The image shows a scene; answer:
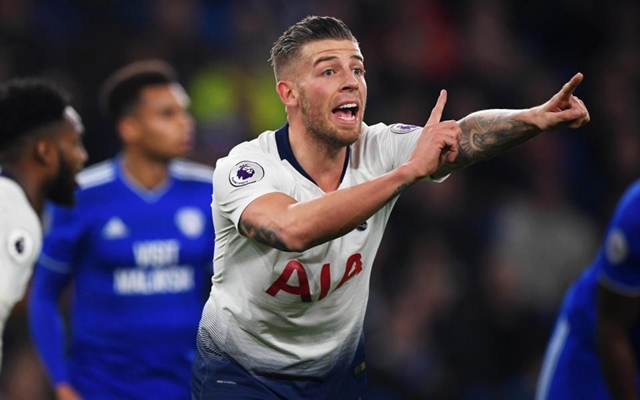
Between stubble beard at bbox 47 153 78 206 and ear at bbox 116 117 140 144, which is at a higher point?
ear at bbox 116 117 140 144

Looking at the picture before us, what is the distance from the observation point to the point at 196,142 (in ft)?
36.2

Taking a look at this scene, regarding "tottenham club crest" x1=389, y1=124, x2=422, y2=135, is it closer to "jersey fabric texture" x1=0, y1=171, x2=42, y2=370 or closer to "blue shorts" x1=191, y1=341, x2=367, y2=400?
"blue shorts" x1=191, y1=341, x2=367, y2=400

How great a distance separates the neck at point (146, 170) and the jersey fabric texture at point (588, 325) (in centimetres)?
255

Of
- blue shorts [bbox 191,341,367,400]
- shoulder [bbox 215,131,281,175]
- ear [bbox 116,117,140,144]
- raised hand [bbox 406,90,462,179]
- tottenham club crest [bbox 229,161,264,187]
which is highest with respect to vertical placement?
raised hand [bbox 406,90,462,179]

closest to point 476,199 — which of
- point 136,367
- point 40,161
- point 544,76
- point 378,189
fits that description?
point 544,76

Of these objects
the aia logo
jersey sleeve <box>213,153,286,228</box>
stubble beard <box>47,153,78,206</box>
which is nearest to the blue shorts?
the aia logo

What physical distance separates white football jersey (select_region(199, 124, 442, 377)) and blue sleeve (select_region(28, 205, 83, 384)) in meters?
2.19

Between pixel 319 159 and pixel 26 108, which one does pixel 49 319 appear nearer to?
pixel 26 108

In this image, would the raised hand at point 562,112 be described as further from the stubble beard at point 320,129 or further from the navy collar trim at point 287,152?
the navy collar trim at point 287,152

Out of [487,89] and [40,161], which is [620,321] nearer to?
[40,161]

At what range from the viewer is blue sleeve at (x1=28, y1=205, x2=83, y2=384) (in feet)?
21.7

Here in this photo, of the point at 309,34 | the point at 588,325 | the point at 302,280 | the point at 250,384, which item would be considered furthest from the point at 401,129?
the point at 588,325

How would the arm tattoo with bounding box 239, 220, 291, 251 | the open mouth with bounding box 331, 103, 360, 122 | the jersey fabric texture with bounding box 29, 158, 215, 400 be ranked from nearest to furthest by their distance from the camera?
1. the arm tattoo with bounding box 239, 220, 291, 251
2. the open mouth with bounding box 331, 103, 360, 122
3. the jersey fabric texture with bounding box 29, 158, 215, 400

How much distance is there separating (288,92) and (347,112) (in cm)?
29
